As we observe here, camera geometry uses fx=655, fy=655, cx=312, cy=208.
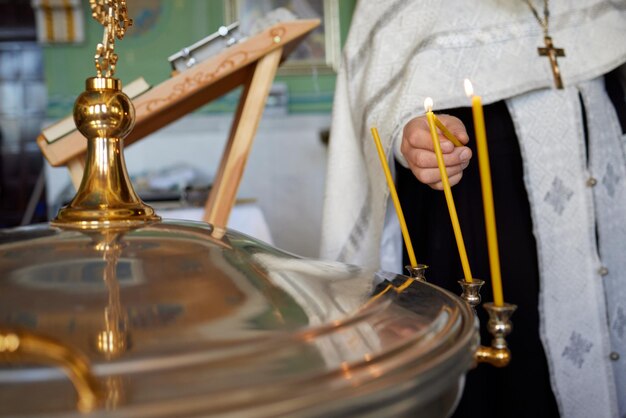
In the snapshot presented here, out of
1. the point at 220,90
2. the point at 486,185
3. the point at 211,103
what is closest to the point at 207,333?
the point at 486,185

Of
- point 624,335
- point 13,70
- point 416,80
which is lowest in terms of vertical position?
point 624,335

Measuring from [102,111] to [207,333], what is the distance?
0.27m

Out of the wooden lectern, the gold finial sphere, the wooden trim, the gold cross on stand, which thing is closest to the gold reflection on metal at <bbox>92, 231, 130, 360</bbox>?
the gold finial sphere

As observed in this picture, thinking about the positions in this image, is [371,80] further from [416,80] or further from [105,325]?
[105,325]

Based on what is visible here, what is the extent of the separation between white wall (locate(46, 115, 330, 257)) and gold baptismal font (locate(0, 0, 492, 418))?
429 cm

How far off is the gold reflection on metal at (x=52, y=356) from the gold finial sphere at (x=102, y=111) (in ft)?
0.78

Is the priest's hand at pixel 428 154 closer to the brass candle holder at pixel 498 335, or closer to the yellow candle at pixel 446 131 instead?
the yellow candle at pixel 446 131

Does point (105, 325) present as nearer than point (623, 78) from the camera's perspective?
Yes

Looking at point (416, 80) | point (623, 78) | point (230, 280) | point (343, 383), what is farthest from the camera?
point (623, 78)

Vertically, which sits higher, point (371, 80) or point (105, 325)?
point (371, 80)

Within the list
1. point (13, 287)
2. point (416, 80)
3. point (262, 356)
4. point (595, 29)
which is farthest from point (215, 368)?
point (595, 29)

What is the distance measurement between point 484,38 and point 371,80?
23 centimetres

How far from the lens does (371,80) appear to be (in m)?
1.32

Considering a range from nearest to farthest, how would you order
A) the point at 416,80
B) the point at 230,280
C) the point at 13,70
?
1. the point at 230,280
2. the point at 416,80
3. the point at 13,70
